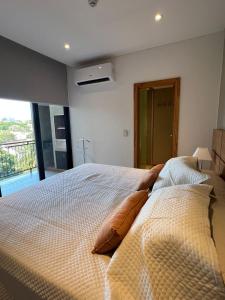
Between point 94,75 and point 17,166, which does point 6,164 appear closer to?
point 17,166

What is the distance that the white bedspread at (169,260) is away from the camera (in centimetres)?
59

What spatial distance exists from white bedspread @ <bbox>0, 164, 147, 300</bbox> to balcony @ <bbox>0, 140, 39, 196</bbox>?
2.17 metres

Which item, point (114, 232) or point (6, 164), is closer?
point (114, 232)

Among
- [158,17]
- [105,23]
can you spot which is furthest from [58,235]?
[158,17]

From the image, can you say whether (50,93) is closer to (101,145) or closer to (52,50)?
(52,50)

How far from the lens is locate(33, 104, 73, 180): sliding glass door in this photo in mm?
3943

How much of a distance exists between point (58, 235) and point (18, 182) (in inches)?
127

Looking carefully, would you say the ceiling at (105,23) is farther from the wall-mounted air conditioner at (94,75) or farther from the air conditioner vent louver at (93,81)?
the air conditioner vent louver at (93,81)

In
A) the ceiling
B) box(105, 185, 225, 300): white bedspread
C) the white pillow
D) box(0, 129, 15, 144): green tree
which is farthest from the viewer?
box(0, 129, 15, 144): green tree

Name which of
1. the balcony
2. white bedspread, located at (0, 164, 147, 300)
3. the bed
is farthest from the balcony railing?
the bed

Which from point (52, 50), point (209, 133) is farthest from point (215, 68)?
point (52, 50)

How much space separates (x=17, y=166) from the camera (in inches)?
156

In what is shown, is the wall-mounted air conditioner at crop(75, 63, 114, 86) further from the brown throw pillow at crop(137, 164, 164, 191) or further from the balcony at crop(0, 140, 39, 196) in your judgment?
the brown throw pillow at crop(137, 164, 164, 191)

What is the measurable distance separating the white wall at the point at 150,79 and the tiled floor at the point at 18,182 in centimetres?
144
